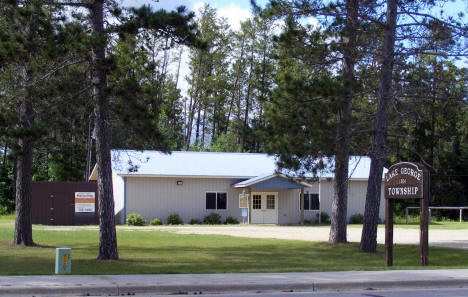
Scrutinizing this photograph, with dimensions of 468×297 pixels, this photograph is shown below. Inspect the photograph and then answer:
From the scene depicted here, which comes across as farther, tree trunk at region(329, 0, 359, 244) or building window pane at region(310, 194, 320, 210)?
building window pane at region(310, 194, 320, 210)

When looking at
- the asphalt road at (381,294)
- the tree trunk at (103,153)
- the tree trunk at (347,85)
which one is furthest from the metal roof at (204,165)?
the asphalt road at (381,294)

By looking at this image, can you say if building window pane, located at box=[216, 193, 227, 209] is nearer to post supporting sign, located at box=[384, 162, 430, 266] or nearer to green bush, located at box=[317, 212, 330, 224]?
green bush, located at box=[317, 212, 330, 224]

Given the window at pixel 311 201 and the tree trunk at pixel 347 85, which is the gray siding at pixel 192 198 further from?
the tree trunk at pixel 347 85

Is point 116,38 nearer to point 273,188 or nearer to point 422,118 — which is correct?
point 422,118

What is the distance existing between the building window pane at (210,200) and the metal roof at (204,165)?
1.44m

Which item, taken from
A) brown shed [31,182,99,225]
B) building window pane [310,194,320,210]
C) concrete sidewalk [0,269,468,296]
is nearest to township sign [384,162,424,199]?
concrete sidewalk [0,269,468,296]

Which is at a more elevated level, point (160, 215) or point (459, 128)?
point (459, 128)

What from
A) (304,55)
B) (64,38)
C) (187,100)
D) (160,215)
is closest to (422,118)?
(304,55)

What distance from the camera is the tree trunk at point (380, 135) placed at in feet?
60.9

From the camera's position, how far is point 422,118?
19.5 meters

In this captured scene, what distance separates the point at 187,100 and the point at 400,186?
45.8m

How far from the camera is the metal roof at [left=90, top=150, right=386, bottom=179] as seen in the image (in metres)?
37.5

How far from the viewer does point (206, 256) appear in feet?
60.1

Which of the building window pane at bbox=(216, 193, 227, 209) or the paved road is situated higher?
the building window pane at bbox=(216, 193, 227, 209)
